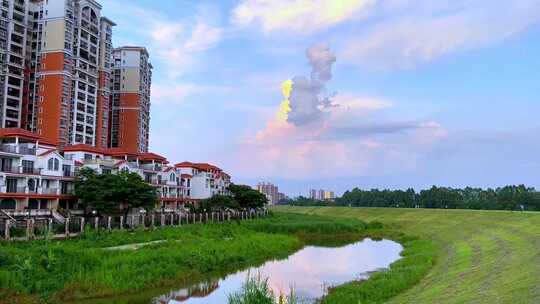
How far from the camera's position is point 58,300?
2322cm

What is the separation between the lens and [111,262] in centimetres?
2773

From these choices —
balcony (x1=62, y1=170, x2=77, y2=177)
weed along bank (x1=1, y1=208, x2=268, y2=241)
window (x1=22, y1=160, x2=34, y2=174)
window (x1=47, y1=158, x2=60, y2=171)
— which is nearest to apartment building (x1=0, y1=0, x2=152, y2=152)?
balcony (x1=62, y1=170, x2=77, y2=177)

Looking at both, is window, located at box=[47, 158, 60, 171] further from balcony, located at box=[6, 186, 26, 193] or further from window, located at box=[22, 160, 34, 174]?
balcony, located at box=[6, 186, 26, 193]

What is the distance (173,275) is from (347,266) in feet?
49.8

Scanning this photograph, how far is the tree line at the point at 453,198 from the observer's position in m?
86.4

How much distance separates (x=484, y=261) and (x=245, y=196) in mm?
56651

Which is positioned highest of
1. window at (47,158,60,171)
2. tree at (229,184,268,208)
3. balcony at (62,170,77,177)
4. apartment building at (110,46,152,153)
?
apartment building at (110,46,152,153)

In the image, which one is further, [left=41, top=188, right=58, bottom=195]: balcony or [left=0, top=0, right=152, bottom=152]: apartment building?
[left=0, top=0, right=152, bottom=152]: apartment building

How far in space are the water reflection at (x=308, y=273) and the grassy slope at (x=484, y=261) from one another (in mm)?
5587

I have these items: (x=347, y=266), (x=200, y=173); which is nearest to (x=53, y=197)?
(x=347, y=266)

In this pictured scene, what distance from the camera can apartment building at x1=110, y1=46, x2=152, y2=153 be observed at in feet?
333

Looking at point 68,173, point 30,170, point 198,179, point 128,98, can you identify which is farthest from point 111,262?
point 128,98

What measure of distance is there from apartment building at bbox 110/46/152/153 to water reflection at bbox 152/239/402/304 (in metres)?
63.0

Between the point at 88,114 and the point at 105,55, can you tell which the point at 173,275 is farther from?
the point at 105,55
